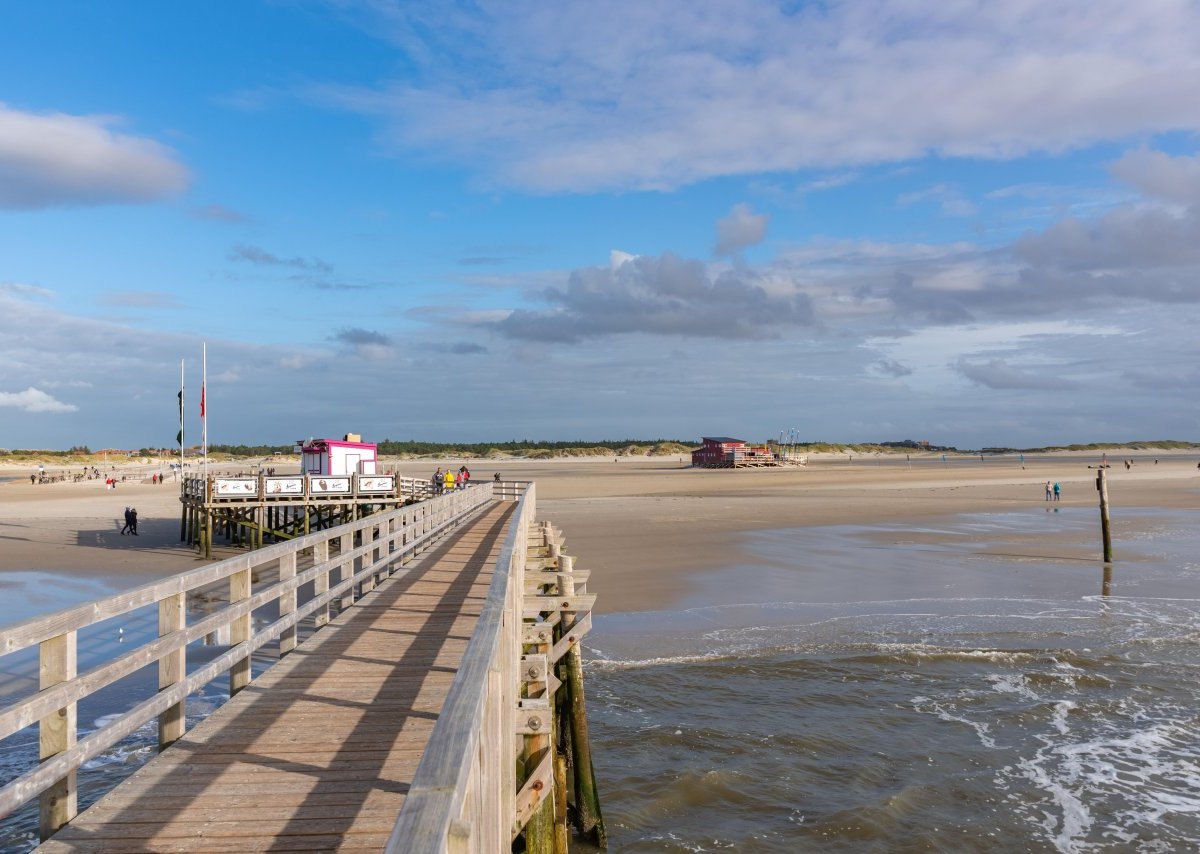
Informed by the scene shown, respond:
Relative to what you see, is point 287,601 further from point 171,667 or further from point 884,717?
point 884,717

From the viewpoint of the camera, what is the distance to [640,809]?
988 cm

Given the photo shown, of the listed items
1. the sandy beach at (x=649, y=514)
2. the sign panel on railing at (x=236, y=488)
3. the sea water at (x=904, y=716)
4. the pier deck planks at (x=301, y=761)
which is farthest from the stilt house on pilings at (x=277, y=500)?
the pier deck planks at (x=301, y=761)

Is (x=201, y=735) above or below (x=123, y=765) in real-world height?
above

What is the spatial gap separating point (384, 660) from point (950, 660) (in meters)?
11.1

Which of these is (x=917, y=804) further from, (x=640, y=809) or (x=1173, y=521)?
(x=1173, y=521)

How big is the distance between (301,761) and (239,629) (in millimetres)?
2319

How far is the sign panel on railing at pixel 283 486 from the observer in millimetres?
29812

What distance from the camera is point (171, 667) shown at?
6.08 metres

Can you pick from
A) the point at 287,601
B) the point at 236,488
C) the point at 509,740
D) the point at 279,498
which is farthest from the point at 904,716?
the point at 236,488

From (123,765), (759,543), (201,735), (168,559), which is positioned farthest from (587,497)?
(201,735)

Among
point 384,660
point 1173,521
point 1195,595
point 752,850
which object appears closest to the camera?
point 384,660

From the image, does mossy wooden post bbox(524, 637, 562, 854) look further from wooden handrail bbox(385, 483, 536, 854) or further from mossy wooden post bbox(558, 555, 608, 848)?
wooden handrail bbox(385, 483, 536, 854)

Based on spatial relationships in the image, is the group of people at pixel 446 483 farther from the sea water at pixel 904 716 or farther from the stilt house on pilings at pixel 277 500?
the sea water at pixel 904 716

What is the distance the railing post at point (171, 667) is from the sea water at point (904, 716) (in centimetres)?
505
